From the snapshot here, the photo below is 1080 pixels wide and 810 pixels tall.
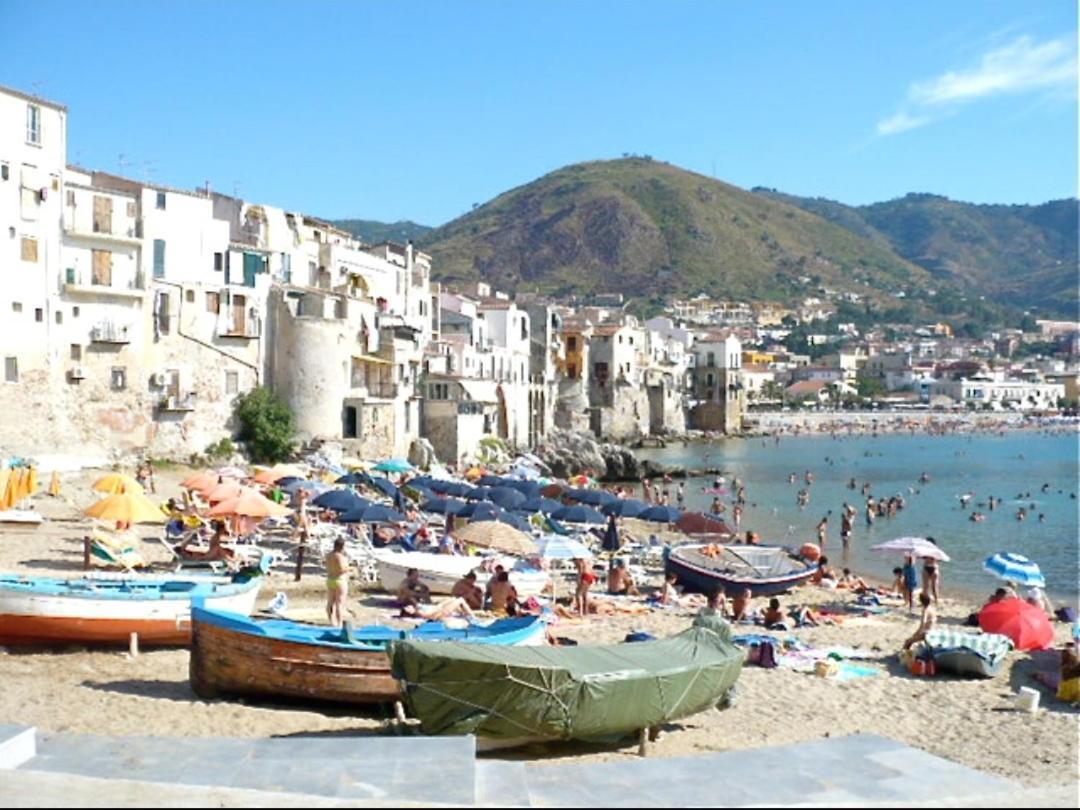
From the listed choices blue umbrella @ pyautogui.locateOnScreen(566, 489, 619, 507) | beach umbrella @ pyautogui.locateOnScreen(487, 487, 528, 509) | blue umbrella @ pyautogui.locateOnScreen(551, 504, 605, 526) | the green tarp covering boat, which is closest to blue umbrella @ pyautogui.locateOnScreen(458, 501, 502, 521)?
beach umbrella @ pyautogui.locateOnScreen(487, 487, 528, 509)

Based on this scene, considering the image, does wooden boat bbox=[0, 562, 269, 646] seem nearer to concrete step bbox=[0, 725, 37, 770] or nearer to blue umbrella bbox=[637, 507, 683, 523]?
concrete step bbox=[0, 725, 37, 770]

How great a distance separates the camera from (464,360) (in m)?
57.4

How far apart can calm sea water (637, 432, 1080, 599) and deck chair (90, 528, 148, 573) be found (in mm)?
20560

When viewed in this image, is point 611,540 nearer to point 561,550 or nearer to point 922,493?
point 561,550

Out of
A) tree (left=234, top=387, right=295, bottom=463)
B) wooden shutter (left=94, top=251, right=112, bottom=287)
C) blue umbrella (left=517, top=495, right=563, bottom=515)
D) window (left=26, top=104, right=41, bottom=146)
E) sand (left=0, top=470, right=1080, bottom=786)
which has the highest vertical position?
window (left=26, top=104, right=41, bottom=146)

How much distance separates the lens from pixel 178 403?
127 feet

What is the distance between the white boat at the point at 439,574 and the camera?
2120 centimetres

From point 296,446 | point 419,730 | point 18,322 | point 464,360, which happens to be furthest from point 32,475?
point 464,360

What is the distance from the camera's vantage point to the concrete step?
27.3 feet

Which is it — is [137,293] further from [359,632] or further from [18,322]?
[359,632]

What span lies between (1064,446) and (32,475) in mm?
104259

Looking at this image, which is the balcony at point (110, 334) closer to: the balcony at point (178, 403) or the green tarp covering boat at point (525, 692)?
the balcony at point (178, 403)

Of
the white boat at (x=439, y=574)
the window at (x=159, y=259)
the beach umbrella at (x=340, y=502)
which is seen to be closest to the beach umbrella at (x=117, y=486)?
the beach umbrella at (x=340, y=502)

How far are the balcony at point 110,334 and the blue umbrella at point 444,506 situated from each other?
1331 cm
